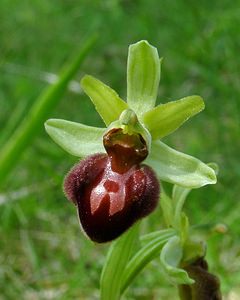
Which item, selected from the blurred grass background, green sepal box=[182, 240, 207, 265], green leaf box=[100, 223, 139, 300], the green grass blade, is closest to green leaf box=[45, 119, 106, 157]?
green leaf box=[100, 223, 139, 300]

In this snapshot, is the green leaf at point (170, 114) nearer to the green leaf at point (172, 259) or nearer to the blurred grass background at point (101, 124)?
the green leaf at point (172, 259)

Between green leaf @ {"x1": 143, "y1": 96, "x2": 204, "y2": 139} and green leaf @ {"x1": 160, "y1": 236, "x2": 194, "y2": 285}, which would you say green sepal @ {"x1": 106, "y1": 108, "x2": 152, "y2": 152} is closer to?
green leaf @ {"x1": 143, "y1": 96, "x2": 204, "y2": 139}

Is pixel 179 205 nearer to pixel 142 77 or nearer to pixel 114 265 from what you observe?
pixel 114 265

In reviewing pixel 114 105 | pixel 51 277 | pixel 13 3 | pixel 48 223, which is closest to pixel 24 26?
pixel 13 3

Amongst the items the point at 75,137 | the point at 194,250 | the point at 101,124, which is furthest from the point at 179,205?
the point at 101,124

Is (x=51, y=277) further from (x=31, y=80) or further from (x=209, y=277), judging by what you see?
(x=31, y=80)

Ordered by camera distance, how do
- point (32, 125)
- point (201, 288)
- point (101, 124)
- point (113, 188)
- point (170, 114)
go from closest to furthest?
point (113, 188)
point (170, 114)
point (201, 288)
point (32, 125)
point (101, 124)
